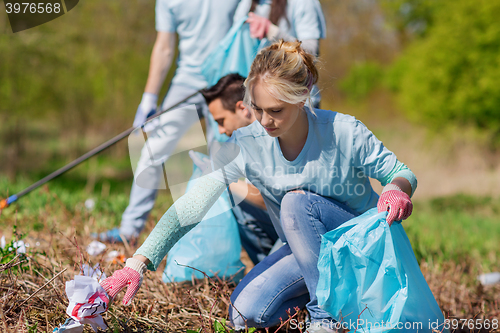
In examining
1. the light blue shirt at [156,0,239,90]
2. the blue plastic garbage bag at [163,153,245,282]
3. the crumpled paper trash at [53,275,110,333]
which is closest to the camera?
the crumpled paper trash at [53,275,110,333]

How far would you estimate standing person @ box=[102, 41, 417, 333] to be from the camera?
4.69ft

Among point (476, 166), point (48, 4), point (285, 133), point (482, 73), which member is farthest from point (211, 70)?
point (482, 73)

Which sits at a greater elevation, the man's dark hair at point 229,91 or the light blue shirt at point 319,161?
the man's dark hair at point 229,91

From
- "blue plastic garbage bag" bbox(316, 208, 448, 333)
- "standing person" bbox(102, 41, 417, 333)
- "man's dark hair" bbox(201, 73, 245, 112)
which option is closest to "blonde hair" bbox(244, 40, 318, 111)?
"standing person" bbox(102, 41, 417, 333)

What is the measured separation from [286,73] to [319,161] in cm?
34

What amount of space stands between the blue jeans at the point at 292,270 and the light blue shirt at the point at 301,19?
1.12 metres

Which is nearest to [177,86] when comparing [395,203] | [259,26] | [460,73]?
[259,26]

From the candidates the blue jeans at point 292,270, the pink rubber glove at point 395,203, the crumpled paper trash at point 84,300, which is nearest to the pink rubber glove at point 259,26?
the blue jeans at point 292,270

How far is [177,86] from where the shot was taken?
9.01 ft

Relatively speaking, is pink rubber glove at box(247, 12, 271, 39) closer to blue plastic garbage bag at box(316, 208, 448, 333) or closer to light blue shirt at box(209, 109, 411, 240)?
light blue shirt at box(209, 109, 411, 240)

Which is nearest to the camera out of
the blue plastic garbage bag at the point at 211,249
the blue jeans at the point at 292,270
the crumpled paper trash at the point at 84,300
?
the crumpled paper trash at the point at 84,300

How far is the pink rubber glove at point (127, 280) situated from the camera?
1.31 meters

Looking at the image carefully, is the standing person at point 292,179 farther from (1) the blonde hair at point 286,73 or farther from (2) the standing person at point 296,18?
(2) the standing person at point 296,18

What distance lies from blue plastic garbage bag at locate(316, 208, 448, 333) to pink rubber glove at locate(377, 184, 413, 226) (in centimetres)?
2
